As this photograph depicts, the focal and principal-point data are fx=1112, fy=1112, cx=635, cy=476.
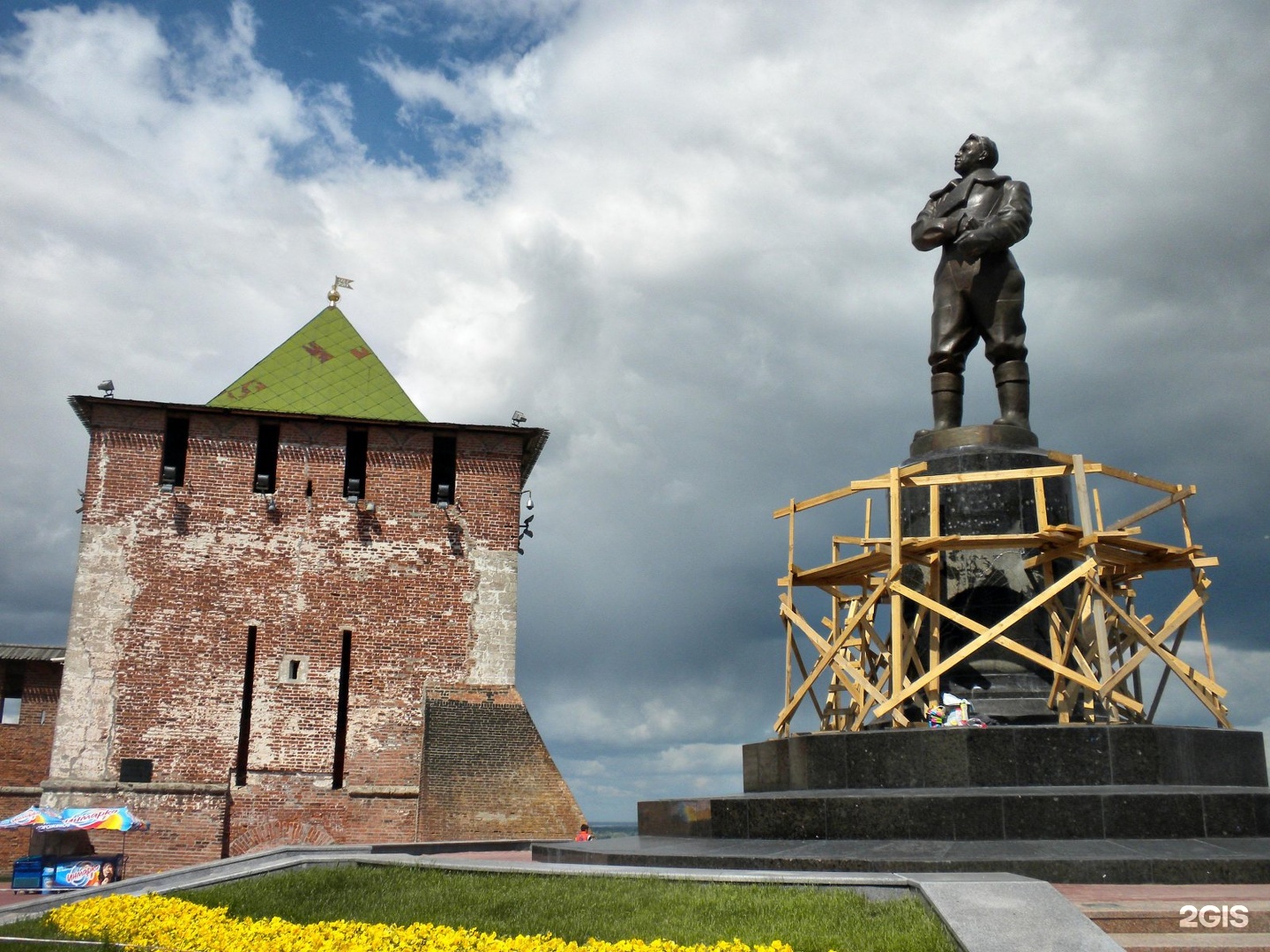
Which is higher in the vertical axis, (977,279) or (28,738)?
(977,279)

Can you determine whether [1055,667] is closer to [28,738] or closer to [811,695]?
[811,695]

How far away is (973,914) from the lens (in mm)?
4707

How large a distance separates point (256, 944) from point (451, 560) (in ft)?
47.9

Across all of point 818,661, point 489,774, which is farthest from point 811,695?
point 489,774

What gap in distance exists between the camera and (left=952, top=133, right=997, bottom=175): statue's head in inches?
415

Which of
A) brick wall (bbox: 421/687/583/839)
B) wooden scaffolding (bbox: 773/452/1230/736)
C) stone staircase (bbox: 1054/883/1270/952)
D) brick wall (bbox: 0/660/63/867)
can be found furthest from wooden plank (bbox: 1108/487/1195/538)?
brick wall (bbox: 0/660/63/867)

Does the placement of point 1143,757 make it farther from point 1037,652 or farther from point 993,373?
point 993,373

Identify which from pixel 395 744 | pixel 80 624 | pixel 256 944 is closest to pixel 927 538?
pixel 256 944

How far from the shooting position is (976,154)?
10.6 meters

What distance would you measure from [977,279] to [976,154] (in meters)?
1.25

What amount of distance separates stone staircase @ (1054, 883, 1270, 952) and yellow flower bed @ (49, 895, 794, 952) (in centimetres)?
158

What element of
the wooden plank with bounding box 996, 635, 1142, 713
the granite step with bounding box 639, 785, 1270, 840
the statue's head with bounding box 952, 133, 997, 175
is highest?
the statue's head with bounding box 952, 133, 997, 175

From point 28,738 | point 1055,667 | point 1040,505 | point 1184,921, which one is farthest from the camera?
point 28,738

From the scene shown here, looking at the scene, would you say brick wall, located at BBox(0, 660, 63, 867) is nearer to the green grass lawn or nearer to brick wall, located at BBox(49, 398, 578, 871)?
brick wall, located at BBox(49, 398, 578, 871)
